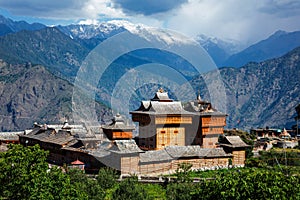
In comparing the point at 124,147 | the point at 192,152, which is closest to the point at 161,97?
the point at 192,152

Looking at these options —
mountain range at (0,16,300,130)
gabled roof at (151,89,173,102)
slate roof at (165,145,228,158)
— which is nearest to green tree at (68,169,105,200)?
slate roof at (165,145,228,158)

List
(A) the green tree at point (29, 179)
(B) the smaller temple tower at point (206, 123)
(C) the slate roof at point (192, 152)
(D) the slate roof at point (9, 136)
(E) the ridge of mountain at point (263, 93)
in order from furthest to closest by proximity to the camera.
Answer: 1. (E) the ridge of mountain at point (263, 93)
2. (D) the slate roof at point (9, 136)
3. (B) the smaller temple tower at point (206, 123)
4. (C) the slate roof at point (192, 152)
5. (A) the green tree at point (29, 179)

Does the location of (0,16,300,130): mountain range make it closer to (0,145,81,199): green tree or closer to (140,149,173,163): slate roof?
(140,149,173,163): slate roof

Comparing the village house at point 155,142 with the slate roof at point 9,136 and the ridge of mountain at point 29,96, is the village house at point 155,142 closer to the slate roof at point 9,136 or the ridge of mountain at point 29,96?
the slate roof at point 9,136

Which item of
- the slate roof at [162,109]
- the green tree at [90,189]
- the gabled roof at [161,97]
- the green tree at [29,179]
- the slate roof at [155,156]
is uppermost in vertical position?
the gabled roof at [161,97]

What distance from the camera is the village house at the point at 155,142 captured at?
123 ft

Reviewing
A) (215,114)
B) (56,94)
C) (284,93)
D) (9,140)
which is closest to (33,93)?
(56,94)

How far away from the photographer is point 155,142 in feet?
144

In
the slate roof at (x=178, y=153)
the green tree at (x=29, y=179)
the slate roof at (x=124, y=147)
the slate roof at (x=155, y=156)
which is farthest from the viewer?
the slate roof at (x=178, y=153)

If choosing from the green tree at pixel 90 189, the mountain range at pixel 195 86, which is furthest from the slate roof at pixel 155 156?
the mountain range at pixel 195 86

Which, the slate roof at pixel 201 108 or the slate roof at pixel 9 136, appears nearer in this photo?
the slate roof at pixel 201 108

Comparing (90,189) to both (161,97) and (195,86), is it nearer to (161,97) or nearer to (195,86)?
(161,97)

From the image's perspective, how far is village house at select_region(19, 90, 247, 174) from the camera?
37.5 m

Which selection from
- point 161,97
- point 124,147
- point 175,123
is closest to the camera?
point 124,147
